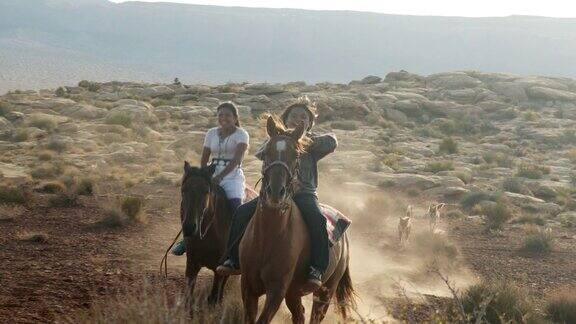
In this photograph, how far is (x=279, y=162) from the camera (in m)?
5.95

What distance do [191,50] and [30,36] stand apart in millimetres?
39323

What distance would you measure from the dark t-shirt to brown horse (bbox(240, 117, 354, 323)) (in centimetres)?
44

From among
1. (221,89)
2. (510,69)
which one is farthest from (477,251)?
(510,69)

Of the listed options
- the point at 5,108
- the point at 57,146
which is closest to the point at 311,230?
the point at 57,146

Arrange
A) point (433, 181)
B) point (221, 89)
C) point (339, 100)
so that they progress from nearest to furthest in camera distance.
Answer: point (433, 181) < point (339, 100) < point (221, 89)

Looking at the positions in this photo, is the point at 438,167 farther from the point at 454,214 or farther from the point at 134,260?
the point at 134,260

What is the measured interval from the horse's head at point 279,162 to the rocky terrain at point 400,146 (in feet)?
2.47

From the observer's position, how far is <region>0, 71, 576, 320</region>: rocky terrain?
19.1 m

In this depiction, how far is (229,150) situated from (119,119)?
29886mm

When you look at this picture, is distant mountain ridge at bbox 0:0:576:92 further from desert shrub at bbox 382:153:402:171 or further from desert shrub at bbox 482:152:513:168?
desert shrub at bbox 382:153:402:171

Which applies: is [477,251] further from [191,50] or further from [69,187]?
[191,50]

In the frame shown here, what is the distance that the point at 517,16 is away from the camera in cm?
18088

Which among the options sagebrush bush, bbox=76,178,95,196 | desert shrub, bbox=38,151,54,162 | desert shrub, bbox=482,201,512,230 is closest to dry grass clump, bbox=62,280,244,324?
desert shrub, bbox=482,201,512,230

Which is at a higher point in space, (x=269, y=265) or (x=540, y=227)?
(x=269, y=265)
